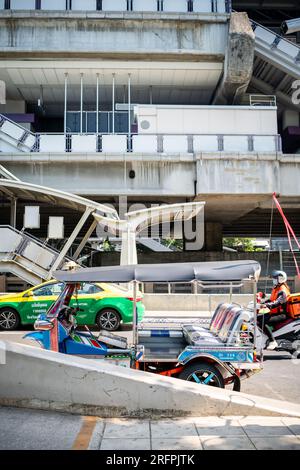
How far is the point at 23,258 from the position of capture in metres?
18.6

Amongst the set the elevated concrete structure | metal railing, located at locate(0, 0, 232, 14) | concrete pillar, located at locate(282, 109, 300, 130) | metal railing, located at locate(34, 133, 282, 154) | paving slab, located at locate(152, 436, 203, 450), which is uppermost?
metal railing, located at locate(0, 0, 232, 14)

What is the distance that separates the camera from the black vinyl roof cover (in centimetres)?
613

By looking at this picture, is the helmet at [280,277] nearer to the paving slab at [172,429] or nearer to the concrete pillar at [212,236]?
the paving slab at [172,429]

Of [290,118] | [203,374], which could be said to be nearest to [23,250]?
[203,374]

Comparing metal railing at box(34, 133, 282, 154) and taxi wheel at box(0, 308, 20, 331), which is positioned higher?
metal railing at box(34, 133, 282, 154)

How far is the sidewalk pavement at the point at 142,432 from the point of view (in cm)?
403

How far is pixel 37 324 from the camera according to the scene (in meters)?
6.80

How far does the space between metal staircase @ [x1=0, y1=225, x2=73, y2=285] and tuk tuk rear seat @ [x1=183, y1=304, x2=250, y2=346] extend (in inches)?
487

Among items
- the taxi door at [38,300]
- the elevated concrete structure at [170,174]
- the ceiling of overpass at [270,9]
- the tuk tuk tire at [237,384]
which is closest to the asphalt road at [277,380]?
the tuk tuk tire at [237,384]

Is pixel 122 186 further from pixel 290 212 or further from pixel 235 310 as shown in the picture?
pixel 235 310

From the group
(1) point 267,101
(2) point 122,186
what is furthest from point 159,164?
(1) point 267,101

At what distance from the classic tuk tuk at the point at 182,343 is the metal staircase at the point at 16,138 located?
647 inches

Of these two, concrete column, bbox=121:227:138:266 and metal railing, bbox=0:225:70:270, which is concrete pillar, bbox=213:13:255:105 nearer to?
concrete column, bbox=121:227:138:266

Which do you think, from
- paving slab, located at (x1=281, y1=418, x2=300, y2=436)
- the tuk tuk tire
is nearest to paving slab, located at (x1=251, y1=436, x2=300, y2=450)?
paving slab, located at (x1=281, y1=418, x2=300, y2=436)
